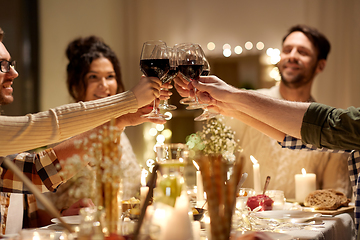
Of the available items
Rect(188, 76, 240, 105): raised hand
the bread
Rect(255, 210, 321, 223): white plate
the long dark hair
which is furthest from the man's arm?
the long dark hair

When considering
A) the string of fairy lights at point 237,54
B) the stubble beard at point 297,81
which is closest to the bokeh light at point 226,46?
the string of fairy lights at point 237,54

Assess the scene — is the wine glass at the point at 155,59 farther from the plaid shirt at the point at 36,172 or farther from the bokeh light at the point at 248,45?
the bokeh light at the point at 248,45

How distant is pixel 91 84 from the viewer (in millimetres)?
2645

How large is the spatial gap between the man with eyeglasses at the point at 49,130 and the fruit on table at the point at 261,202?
2.02 feet

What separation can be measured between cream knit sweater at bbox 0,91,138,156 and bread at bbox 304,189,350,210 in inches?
41.2

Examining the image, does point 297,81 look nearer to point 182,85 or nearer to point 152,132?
point 182,85

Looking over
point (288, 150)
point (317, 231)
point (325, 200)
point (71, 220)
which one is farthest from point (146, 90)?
point (288, 150)

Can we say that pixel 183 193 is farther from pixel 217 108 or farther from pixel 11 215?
pixel 11 215

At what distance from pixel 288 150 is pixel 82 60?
1.70m

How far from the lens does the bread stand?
170cm

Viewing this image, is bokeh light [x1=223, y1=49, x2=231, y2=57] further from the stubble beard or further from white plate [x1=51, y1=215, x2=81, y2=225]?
white plate [x1=51, y1=215, x2=81, y2=225]

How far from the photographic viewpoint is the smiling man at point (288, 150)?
8.70ft

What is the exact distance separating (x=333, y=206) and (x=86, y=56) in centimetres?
194

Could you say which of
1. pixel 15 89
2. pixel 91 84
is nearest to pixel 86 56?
pixel 91 84
